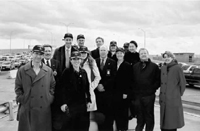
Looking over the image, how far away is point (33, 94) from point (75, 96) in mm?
716

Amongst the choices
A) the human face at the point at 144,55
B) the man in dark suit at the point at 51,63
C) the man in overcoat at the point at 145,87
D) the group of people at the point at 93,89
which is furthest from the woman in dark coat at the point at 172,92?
the man in dark suit at the point at 51,63

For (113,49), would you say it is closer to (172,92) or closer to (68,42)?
(68,42)

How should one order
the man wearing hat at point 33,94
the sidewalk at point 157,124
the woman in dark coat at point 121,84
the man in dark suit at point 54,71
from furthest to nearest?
the sidewalk at point 157,124
the woman in dark coat at point 121,84
the man in dark suit at point 54,71
the man wearing hat at point 33,94

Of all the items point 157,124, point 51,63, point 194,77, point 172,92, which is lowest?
point 157,124

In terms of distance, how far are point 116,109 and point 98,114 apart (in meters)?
0.42

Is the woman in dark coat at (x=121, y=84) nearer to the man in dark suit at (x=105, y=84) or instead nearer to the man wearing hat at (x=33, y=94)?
the man in dark suit at (x=105, y=84)

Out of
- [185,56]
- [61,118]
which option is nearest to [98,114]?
[61,118]

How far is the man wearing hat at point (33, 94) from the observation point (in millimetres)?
3762

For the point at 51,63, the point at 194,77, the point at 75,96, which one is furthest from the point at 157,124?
the point at 194,77

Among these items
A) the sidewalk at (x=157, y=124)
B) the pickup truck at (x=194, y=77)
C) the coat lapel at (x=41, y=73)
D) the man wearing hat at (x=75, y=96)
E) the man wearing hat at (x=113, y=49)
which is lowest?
the sidewalk at (x=157, y=124)

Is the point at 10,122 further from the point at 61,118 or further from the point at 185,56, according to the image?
the point at 185,56

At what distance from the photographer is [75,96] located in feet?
12.8

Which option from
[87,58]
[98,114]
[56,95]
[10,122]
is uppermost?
[87,58]

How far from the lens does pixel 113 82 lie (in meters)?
4.76
